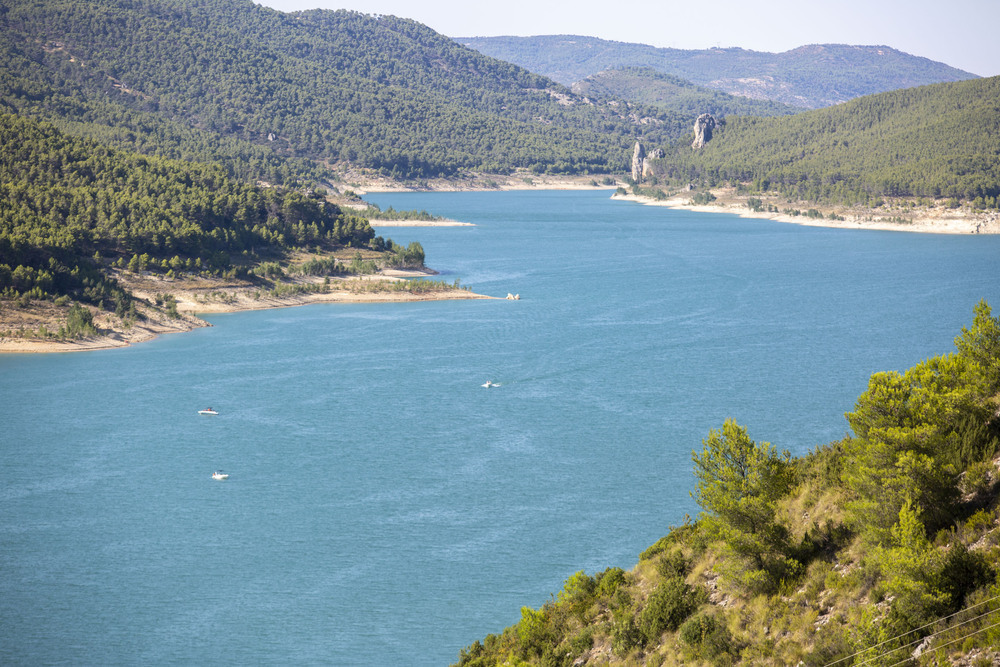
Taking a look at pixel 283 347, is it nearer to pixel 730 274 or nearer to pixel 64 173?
pixel 64 173

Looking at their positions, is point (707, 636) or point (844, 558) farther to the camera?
point (844, 558)

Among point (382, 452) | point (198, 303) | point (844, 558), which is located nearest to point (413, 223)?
point (198, 303)

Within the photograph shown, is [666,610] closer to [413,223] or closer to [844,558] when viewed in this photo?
[844,558]

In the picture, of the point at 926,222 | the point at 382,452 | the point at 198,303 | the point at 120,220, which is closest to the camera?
the point at 382,452

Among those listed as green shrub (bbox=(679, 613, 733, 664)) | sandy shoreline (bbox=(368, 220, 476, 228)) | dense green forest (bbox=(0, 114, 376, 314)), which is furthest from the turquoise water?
sandy shoreline (bbox=(368, 220, 476, 228))

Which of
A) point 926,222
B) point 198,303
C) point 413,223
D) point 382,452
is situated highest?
point 926,222

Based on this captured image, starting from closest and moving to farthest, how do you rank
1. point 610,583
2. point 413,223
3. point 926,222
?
point 610,583, point 413,223, point 926,222
